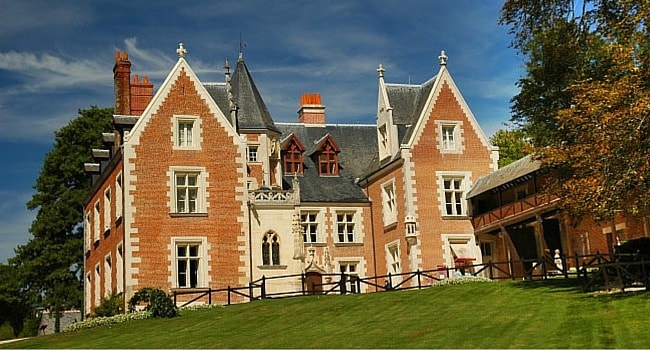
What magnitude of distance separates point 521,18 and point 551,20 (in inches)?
30.8

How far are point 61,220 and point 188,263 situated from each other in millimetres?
15047

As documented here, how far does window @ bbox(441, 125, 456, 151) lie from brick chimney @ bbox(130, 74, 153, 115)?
12.2 metres

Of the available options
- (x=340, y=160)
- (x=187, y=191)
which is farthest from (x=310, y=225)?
(x=187, y=191)

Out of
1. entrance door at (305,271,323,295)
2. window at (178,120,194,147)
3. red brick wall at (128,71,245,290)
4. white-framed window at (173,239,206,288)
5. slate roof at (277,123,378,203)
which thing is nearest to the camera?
red brick wall at (128,71,245,290)

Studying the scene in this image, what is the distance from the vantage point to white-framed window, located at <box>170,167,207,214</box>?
31859mm

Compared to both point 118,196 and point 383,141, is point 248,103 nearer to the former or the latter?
point 383,141

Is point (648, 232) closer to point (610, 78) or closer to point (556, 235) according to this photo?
point (556, 235)

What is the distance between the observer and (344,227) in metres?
38.7

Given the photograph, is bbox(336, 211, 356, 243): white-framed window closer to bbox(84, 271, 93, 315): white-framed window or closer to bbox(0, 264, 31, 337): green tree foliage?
bbox(84, 271, 93, 315): white-framed window

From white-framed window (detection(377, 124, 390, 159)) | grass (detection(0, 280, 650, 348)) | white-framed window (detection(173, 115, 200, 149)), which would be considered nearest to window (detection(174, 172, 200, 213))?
white-framed window (detection(173, 115, 200, 149))

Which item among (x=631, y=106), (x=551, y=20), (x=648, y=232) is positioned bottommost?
(x=648, y=232)

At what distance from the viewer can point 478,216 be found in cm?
3581

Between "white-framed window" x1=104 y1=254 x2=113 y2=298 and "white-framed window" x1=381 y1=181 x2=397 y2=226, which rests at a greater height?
"white-framed window" x1=381 y1=181 x2=397 y2=226

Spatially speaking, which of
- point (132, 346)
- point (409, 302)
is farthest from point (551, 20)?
point (132, 346)
